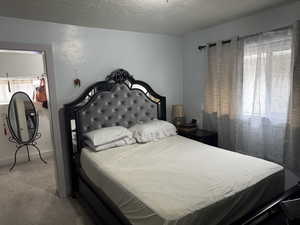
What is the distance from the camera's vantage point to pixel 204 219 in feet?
4.45

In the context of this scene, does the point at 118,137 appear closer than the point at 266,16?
No

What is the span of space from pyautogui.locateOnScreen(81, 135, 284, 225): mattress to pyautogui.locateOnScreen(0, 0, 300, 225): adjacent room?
11 mm

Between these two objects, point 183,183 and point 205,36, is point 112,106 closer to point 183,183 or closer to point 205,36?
point 183,183

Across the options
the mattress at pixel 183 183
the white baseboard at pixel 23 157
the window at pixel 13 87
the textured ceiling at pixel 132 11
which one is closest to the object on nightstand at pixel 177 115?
the mattress at pixel 183 183

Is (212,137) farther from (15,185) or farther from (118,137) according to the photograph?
(15,185)

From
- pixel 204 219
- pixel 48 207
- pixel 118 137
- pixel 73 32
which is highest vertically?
pixel 73 32

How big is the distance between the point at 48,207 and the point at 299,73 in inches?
132

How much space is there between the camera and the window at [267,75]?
233 centimetres

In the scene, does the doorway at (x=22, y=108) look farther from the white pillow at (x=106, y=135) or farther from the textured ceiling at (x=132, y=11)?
the textured ceiling at (x=132, y=11)

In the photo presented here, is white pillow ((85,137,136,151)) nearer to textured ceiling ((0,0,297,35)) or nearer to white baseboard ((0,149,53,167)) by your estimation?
textured ceiling ((0,0,297,35))

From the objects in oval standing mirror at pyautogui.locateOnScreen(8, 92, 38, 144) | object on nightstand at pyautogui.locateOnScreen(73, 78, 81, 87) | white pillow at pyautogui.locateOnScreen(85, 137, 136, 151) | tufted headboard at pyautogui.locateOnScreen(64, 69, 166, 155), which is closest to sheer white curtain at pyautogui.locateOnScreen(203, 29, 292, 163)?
tufted headboard at pyautogui.locateOnScreen(64, 69, 166, 155)

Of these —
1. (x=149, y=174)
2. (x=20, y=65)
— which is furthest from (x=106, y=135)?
(x=20, y=65)

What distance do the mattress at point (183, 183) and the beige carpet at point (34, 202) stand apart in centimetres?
58

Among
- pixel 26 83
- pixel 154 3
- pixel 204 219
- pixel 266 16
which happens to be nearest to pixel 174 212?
pixel 204 219
